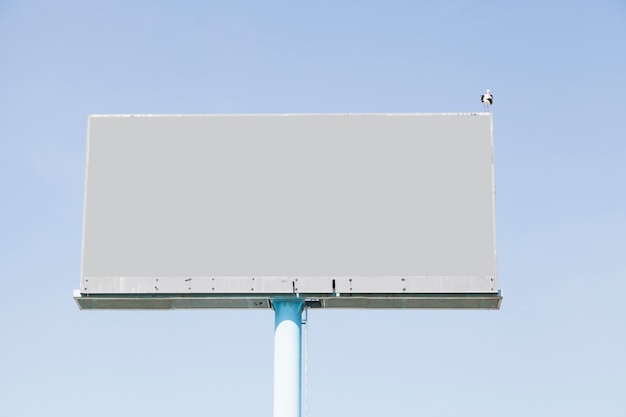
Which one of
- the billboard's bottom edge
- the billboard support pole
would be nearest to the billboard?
the billboard's bottom edge

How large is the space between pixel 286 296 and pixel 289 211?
1.63 m

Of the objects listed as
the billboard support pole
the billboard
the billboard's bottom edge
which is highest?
the billboard

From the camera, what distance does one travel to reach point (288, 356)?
28125 mm

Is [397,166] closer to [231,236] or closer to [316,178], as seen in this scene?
[316,178]

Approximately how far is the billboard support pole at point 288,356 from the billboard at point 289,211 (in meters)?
0.33

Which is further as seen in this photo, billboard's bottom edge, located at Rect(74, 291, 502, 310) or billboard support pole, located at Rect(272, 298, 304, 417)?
billboard's bottom edge, located at Rect(74, 291, 502, 310)

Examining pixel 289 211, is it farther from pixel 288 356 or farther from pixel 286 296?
pixel 288 356

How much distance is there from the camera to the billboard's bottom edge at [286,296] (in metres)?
28.5

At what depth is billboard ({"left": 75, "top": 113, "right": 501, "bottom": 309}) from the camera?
2858 cm

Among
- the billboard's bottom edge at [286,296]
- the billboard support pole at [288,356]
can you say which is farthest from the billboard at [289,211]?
the billboard support pole at [288,356]

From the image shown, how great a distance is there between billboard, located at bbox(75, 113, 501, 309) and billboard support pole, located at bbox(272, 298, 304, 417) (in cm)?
33

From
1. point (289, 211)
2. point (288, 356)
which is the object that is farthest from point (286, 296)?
point (289, 211)

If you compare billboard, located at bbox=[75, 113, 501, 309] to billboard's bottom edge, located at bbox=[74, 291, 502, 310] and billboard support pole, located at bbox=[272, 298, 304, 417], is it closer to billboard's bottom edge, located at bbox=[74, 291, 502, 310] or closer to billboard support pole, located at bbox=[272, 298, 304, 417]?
billboard's bottom edge, located at bbox=[74, 291, 502, 310]

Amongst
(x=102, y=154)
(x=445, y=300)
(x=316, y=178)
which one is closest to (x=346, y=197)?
(x=316, y=178)
